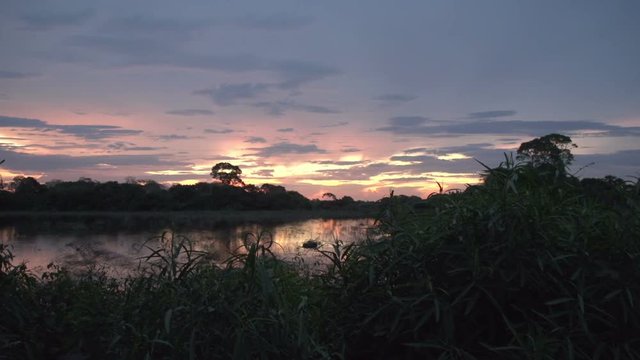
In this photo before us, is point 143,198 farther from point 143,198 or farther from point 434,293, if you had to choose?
point 434,293

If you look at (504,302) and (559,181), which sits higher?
(559,181)

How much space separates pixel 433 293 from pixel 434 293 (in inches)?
0.4

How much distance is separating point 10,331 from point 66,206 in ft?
133

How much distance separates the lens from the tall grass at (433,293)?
10.7 ft

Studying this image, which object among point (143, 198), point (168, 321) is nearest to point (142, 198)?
point (143, 198)

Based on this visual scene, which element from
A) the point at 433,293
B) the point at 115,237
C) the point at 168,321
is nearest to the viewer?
the point at 168,321

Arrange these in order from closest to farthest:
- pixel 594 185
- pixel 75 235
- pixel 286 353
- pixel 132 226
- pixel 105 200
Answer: pixel 286 353 < pixel 594 185 < pixel 75 235 < pixel 132 226 < pixel 105 200

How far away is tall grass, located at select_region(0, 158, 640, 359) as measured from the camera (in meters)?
3.26

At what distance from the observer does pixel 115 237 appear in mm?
28047

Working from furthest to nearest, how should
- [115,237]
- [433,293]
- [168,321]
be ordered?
[115,237] < [433,293] < [168,321]

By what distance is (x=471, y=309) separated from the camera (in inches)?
143

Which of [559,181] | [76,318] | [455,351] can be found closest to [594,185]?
[559,181]

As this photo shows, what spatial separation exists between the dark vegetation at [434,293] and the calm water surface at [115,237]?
24.4 feet

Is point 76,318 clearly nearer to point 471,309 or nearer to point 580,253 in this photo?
point 471,309
